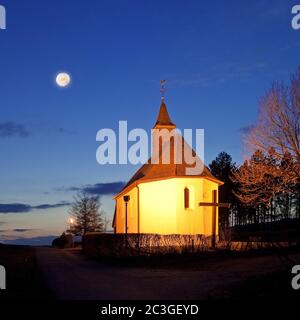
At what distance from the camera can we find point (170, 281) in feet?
57.7

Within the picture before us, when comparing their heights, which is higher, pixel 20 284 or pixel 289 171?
pixel 289 171

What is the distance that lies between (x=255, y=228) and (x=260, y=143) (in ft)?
156

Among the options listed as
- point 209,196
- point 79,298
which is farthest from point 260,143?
point 79,298

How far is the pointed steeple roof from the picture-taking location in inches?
1978

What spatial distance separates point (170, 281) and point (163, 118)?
34386 millimetres

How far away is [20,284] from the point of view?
17.9 m

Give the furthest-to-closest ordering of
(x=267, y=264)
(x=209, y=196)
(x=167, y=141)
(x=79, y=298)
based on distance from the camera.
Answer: (x=167, y=141) < (x=209, y=196) < (x=267, y=264) < (x=79, y=298)

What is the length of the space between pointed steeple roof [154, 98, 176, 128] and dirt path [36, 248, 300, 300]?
27.8m

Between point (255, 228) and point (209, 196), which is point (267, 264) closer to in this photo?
point (209, 196)

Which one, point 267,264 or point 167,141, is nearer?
point 267,264

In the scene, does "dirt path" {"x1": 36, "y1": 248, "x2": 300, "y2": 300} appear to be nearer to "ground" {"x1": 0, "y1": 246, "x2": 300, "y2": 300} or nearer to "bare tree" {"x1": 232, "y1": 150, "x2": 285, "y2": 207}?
"ground" {"x1": 0, "y1": 246, "x2": 300, "y2": 300}

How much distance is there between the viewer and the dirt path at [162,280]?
46.8ft

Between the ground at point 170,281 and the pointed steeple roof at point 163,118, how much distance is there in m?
26.5

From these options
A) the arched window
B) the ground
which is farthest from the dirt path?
the arched window
